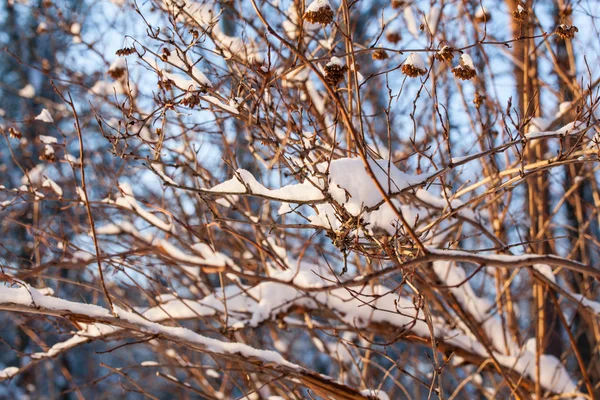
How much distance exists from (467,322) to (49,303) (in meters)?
1.60

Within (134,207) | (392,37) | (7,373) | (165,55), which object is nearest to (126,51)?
(165,55)

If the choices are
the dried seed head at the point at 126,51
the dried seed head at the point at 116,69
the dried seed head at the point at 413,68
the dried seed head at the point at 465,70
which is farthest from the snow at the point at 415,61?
the dried seed head at the point at 116,69

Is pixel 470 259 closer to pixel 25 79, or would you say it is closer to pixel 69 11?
pixel 69 11

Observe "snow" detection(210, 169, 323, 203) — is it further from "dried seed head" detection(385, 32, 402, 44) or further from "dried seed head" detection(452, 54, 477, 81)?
"dried seed head" detection(385, 32, 402, 44)

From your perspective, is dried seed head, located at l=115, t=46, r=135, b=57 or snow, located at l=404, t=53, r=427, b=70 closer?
snow, located at l=404, t=53, r=427, b=70

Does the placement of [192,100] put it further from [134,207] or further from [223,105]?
[134,207]

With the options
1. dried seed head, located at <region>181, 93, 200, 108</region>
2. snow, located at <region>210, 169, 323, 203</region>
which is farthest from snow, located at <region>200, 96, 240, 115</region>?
snow, located at <region>210, 169, 323, 203</region>

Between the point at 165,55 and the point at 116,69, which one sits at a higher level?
the point at 116,69

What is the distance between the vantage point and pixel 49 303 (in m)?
1.73

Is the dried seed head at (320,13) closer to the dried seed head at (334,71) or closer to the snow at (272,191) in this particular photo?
the dried seed head at (334,71)

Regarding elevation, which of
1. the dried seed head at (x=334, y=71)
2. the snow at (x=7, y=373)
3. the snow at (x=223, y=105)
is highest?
the snow at (x=223, y=105)

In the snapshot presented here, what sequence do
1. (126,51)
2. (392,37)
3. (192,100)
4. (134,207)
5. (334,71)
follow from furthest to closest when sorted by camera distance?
1. (392,37)
2. (134,207)
3. (126,51)
4. (192,100)
5. (334,71)

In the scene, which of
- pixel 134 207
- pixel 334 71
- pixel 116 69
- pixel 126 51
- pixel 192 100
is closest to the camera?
pixel 334 71

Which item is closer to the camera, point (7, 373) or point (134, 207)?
point (7, 373)
